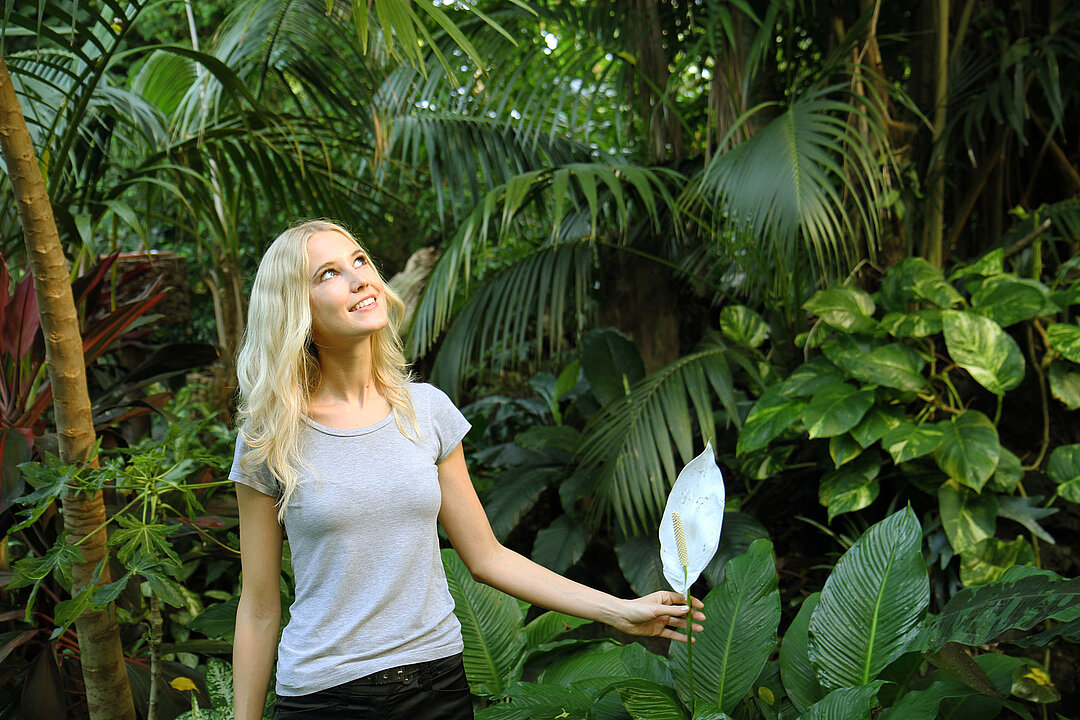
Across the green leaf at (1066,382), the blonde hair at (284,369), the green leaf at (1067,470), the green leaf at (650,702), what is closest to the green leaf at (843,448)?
the green leaf at (1067,470)

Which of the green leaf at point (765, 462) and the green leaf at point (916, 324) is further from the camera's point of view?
the green leaf at point (765, 462)

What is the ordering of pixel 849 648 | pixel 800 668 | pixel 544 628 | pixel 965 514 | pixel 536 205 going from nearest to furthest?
pixel 849 648 < pixel 800 668 < pixel 544 628 < pixel 965 514 < pixel 536 205

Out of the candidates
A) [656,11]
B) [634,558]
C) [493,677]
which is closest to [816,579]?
[634,558]

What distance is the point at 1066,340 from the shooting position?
2826 mm

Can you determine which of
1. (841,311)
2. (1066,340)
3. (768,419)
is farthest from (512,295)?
(1066,340)

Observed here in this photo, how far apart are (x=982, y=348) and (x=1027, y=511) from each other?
21.4 inches

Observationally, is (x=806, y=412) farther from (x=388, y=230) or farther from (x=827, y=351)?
(x=388, y=230)

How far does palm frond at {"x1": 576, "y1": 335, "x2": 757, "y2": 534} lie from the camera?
2871 millimetres

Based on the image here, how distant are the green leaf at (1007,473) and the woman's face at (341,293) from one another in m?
2.15

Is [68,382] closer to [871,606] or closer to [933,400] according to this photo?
[871,606]

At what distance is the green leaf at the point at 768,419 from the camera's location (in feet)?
9.34

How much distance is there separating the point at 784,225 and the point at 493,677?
5.01ft

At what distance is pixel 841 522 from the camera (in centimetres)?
342

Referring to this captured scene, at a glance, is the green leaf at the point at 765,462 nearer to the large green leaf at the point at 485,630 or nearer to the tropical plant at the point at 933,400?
the tropical plant at the point at 933,400
